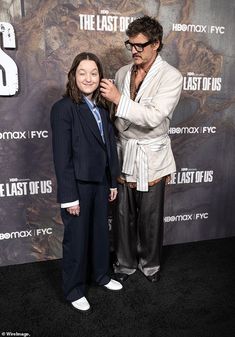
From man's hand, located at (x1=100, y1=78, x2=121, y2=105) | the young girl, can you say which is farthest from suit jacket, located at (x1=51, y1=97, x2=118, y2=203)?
man's hand, located at (x1=100, y1=78, x2=121, y2=105)

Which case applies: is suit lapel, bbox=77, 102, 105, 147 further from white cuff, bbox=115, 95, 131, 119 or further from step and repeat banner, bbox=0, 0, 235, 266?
step and repeat banner, bbox=0, 0, 235, 266

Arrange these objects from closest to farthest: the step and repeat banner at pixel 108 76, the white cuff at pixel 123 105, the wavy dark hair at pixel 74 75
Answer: the wavy dark hair at pixel 74 75
the white cuff at pixel 123 105
the step and repeat banner at pixel 108 76

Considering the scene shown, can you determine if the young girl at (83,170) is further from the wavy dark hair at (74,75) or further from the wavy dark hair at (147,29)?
the wavy dark hair at (147,29)

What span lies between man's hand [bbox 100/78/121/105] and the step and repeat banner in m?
0.57

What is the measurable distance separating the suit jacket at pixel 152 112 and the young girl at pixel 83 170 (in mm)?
163

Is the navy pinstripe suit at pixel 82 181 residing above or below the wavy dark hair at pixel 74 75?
below

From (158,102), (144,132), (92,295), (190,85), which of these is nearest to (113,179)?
(144,132)

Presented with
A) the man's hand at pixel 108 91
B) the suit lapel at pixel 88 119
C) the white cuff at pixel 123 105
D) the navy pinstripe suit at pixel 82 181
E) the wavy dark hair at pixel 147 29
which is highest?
the wavy dark hair at pixel 147 29

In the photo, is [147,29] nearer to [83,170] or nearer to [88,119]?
[88,119]

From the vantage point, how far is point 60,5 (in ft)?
7.22

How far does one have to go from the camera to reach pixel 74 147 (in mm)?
1775

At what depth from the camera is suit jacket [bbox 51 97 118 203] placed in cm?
173

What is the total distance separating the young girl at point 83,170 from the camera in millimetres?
1739

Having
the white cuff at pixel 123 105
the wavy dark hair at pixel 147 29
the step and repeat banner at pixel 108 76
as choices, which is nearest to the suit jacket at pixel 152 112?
the white cuff at pixel 123 105
